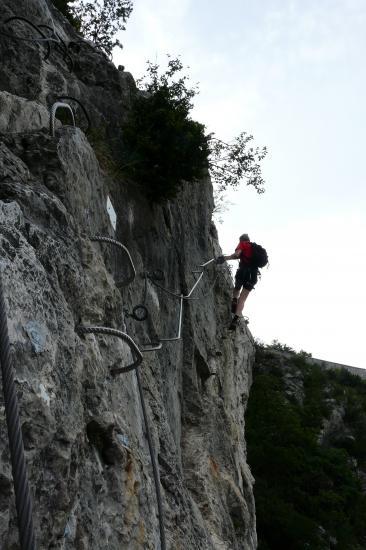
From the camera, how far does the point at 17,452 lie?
177cm

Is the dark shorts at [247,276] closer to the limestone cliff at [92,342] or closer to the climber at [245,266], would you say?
the climber at [245,266]

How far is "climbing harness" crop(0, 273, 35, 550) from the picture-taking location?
1650mm

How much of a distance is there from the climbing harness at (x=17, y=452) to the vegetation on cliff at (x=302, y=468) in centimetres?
1704

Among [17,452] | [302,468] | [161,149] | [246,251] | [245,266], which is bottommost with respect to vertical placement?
[17,452]

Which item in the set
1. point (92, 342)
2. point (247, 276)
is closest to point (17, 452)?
point (92, 342)

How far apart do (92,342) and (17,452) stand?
1901 mm

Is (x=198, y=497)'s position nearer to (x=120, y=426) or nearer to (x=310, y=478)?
(x=120, y=426)

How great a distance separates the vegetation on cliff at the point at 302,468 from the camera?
18203 millimetres

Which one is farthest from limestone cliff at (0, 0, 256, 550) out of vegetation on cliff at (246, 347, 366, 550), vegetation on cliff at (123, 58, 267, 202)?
vegetation on cliff at (246, 347, 366, 550)

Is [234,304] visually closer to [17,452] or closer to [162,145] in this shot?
[162,145]

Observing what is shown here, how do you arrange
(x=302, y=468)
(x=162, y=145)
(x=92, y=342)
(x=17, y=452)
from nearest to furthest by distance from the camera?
(x=17, y=452) < (x=92, y=342) < (x=162, y=145) < (x=302, y=468)

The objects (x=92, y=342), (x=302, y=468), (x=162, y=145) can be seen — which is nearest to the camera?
(x=92, y=342)

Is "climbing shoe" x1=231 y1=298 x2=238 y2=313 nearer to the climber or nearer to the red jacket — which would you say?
the climber

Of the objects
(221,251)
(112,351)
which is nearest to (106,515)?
(112,351)
